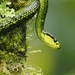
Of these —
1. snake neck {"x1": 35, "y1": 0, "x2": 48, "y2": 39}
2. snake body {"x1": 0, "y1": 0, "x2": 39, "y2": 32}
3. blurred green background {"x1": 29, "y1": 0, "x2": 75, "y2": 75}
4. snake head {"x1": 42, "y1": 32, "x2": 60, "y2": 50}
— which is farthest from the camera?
blurred green background {"x1": 29, "y1": 0, "x2": 75, "y2": 75}

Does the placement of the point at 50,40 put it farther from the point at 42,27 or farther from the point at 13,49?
the point at 13,49

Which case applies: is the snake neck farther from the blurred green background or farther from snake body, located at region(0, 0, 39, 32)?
the blurred green background

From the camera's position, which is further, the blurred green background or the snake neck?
the blurred green background

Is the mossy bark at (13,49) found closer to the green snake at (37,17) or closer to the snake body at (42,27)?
the green snake at (37,17)

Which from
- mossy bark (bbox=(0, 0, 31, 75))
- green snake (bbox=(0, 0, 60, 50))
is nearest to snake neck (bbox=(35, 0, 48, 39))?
green snake (bbox=(0, 0, 60, 50))

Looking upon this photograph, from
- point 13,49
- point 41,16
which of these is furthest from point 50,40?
point 13,49

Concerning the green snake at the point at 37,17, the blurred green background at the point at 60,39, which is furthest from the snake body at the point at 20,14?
the blurred green background at the point at 60,39
